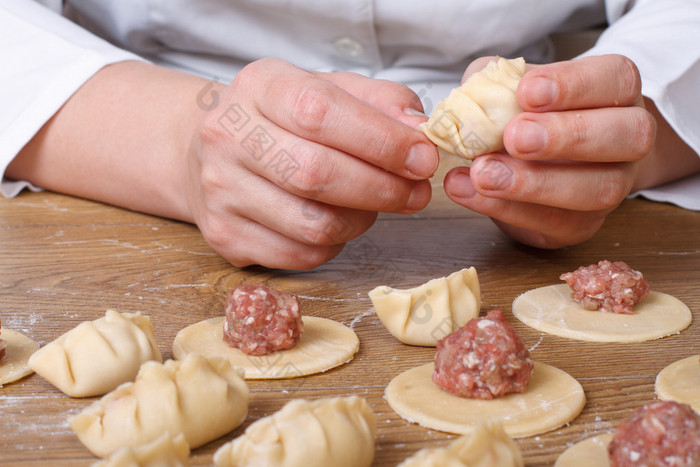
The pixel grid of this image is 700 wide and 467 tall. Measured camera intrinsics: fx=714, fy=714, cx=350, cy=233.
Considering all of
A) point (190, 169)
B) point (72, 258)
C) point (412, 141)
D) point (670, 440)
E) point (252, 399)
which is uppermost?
point (412, 141)

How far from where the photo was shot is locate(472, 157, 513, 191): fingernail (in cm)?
133

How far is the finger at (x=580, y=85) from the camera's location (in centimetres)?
125

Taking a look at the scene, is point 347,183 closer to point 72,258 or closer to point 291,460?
point 291,460

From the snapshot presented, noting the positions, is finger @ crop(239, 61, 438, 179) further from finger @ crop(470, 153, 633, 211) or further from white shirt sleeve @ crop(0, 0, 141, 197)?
white shirt sleeve @ crop(0, 0, 141, 197)

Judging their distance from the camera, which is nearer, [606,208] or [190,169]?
[606,208]

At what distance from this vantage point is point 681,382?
1092 mm

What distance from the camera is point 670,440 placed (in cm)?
83

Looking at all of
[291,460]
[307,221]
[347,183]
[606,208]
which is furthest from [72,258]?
[606,208]

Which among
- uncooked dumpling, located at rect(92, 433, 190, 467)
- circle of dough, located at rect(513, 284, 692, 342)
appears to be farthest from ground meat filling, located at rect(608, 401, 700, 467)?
uncooked dumpling, located at rect(92, 433, 190, 467)

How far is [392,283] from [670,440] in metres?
0.79

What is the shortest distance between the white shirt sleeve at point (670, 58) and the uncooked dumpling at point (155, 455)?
58.7 inches

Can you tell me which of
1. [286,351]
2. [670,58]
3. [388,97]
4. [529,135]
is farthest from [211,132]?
[670,58]

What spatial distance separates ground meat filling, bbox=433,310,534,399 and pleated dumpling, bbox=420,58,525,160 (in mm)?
351

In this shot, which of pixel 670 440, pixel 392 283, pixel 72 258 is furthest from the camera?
pixel 72 258
